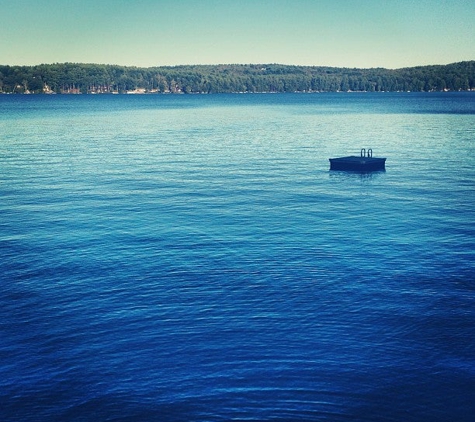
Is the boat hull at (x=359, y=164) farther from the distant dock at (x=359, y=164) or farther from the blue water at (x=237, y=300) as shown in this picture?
the blue water at (x=237, y=300)

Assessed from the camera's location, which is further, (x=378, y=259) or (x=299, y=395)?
(x=378, y=259)

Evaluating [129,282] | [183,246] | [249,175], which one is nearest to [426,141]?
[249,175]

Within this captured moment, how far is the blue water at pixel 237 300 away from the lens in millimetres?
24125

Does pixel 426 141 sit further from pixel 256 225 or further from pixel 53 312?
pixel 53 312

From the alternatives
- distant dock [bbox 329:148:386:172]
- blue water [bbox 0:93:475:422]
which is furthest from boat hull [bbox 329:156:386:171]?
blue water [bbox 0:93:475:422]

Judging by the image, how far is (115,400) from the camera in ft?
77.9

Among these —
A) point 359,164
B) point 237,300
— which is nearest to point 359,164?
point 359,164

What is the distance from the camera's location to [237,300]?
3459 centimetres

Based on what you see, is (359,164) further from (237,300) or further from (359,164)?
(237,300)

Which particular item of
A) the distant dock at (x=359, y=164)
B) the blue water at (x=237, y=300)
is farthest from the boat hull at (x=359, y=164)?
the blue water at (x=237, y=300)

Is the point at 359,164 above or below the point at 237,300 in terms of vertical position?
above

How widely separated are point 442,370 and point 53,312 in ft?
68.7

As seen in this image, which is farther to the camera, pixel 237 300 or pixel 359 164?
pixel 359 164

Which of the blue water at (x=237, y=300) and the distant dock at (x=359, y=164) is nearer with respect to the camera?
the blue water at (x=237, y=300)
